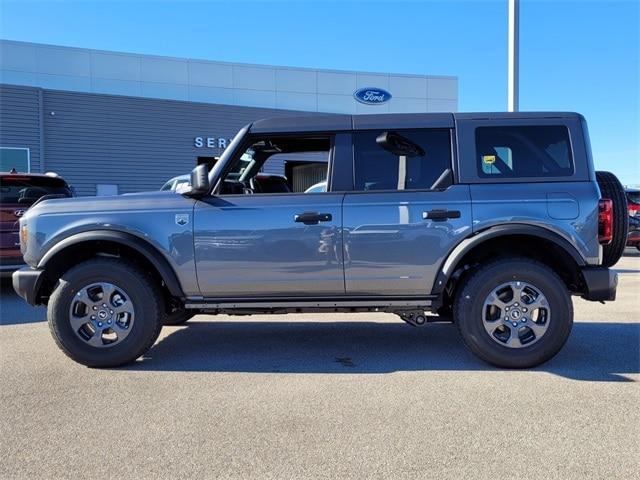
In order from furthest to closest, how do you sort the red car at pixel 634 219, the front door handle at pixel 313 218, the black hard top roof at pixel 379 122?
the red car at pixel 634 219 → the black hard top roof at pixel 379 122 → the front door handle at pixel 313 218

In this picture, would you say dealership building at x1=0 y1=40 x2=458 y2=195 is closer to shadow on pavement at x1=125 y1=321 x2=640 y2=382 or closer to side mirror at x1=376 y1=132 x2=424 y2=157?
shadow on pavement at x1=125 y1=321 x2=640 y2=382

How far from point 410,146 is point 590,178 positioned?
1.50 metres

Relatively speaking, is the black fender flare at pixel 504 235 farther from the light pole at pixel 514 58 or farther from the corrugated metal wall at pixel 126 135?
the corrugated metal wall at pixel 126 135

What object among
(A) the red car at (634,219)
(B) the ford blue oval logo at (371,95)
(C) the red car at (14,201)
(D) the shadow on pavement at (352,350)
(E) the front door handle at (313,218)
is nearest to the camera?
(E) the front door handle at (313,218)

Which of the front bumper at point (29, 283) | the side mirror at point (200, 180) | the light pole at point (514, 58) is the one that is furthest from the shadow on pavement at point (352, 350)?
the light pole at point (514, 58)

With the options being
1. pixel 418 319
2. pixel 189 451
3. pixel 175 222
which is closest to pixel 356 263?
pixel 418 319

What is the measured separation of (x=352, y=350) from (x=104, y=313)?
7.35 ft

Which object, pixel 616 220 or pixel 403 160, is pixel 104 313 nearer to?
pixel 403 160

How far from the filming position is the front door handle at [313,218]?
4.35 m

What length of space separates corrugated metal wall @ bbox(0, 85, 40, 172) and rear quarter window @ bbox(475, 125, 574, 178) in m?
16.5

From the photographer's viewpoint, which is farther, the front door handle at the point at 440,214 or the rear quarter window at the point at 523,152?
the rear quarter window at the point at 523,152

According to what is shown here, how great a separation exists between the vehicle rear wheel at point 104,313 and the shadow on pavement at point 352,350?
25 centimetres

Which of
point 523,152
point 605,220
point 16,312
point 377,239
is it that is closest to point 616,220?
point 605,220

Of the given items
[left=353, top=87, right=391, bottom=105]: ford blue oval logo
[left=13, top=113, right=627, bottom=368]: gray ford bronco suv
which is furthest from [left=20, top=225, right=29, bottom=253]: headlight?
[left=353, top=87, right=391, bottom=105]: ford blue oval logo
